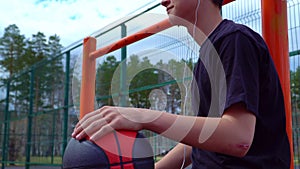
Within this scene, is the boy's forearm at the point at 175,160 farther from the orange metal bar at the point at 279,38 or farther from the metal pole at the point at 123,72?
the metal pole at the point at 123,72

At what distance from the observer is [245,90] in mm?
886

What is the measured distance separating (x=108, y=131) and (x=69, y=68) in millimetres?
5251

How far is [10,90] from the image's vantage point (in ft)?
28.9

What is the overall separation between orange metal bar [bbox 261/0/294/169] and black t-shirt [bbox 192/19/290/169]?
0.26m

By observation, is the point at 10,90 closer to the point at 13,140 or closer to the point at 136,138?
the point at 13,140

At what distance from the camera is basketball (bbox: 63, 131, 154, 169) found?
3.18ft

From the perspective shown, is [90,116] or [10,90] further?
[10,90]

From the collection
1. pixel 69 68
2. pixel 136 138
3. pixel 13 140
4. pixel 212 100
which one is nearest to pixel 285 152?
pixel 212 100

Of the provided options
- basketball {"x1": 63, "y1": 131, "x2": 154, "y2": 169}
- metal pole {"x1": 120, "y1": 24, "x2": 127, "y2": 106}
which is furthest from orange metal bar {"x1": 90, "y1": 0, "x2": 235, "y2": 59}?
metal pole {"x1": 120, "y1": 24, "x2": 127, "y2": 106}

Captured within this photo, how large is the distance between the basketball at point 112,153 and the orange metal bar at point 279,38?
0.57 metres

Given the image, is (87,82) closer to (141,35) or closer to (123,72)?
(141,35)

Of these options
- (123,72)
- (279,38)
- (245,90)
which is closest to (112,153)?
(245,90)

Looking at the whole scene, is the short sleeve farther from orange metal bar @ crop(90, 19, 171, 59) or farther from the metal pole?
the metal pole

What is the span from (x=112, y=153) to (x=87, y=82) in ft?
5.33
